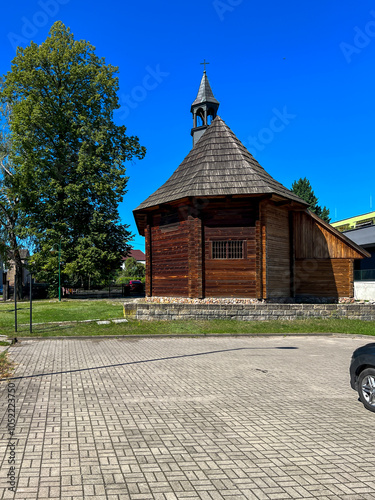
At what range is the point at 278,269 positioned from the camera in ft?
62.6

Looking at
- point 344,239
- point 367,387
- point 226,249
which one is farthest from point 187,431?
point 344,239

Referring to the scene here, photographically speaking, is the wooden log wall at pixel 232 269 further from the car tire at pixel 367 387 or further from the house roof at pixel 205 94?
the house roof at pixel 205 94

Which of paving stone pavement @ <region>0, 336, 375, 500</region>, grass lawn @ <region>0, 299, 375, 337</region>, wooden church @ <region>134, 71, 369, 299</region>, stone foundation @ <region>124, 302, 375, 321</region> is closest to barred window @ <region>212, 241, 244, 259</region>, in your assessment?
wooden church @ <region>134, 71, 369, 299</region>

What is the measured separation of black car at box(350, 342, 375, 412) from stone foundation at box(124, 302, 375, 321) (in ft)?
34.0

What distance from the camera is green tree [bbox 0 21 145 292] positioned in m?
32.8

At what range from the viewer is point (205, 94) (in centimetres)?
2875

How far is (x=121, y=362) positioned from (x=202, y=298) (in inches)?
351

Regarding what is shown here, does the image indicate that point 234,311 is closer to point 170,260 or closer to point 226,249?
point 226,249

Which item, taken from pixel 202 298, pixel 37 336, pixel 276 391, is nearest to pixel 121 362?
pixel 276 391

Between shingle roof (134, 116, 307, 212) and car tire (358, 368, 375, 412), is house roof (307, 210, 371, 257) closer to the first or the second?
shingle roof (134, 116, 307, 212)

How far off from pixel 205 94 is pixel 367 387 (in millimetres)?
26844

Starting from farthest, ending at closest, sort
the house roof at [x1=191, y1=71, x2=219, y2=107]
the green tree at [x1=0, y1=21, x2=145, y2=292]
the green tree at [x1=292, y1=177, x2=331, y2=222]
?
the green tree at [x1=292, y1=177, x2=331, y2=222] < the green tree at [x1=0, y1=21, x2=145, y2=292] < the house roof at [x1=191, y1=71, x2=219, y2=107]

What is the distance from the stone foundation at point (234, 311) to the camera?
16.6m

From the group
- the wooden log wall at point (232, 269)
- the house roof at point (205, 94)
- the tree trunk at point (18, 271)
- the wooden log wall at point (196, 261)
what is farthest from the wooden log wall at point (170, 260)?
the tree trunk at point (18, 271)
